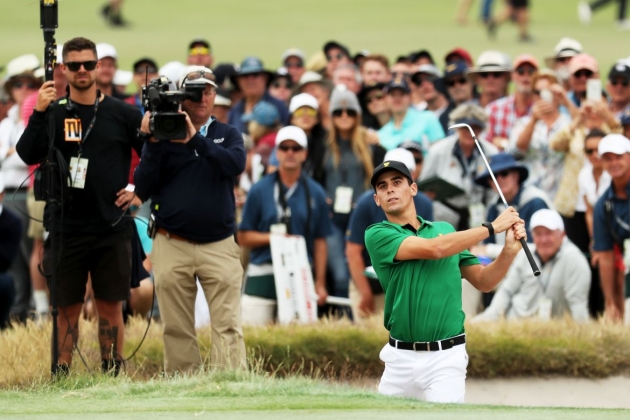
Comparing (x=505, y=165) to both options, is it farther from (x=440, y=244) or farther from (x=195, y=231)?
(x=440, y=244)

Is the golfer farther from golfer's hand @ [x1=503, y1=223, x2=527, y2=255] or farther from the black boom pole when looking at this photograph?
the black boom pole

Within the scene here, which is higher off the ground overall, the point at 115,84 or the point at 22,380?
the point at 115,84

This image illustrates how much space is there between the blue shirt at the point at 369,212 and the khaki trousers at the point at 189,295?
2474 millimetres

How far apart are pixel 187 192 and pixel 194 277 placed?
67cm

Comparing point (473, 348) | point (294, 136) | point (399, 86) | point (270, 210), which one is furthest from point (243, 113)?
point (473, 348)

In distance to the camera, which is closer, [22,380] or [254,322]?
[22,380]

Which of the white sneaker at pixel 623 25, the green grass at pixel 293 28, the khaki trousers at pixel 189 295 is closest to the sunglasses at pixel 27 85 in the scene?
the khaki trousers at pixel 189 295

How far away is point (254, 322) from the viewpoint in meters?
12.0

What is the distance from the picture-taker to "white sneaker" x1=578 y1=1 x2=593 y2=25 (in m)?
34.8

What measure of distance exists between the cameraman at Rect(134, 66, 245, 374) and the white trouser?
157 cm

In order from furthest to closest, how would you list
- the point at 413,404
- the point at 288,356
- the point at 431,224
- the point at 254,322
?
1. the point at 254,322
2. the point at 288,356
3. the point at 431,224
4. the point at 413,404

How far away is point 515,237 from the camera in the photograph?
7.64 metres

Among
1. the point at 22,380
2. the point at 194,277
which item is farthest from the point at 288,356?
the point at 22,380

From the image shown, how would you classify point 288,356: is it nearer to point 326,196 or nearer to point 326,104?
point 326,196
